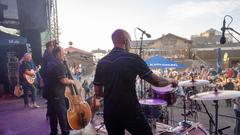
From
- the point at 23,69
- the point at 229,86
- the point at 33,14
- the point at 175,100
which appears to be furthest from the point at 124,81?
the point at 229,86

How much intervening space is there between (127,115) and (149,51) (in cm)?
4177

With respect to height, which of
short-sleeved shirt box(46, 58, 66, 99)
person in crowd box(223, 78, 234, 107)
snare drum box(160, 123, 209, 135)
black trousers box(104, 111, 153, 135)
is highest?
short-sleeved shirt box(46, 58, 66, 99)

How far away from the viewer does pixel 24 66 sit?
7695mm

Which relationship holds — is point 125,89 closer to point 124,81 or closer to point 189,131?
point 124,81

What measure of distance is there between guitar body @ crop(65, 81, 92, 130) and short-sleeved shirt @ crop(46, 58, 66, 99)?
135mm

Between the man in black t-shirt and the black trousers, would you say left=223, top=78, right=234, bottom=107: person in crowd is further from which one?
the black trousers

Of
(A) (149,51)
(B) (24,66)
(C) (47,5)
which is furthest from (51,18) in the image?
(A) (149,51)

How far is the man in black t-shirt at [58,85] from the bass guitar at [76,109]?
87mm

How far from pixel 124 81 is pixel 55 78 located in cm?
207

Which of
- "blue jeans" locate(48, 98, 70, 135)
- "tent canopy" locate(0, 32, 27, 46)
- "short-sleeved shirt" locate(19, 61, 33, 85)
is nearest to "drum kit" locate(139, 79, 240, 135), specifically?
"blue jeans" locate(48, 98, 70, 135)

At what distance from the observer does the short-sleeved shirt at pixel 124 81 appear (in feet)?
8.99

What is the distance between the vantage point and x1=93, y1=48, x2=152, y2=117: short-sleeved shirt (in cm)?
274

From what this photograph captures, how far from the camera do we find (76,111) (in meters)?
4.78

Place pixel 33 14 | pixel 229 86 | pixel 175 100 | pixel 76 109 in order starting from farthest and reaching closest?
pixel 229 86 → pixel 33 14 → pixel 175 100 → pixel 76 109
